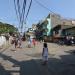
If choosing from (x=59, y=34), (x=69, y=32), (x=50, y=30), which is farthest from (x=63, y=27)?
(x=50, y=30)

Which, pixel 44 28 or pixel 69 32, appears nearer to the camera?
pixel 69 32

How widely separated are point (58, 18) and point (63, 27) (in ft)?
70.1

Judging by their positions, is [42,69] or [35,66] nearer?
[42,69]

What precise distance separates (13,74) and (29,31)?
379 feet

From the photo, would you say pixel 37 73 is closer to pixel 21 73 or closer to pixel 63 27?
pixel 21 73

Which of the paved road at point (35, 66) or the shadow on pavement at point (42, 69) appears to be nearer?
the shadow on pavement at point (42, 69)

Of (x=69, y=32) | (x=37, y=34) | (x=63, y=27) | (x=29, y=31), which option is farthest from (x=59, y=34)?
(x=29, y=31)

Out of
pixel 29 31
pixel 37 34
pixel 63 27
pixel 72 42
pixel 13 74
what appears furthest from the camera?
pixel 29 31

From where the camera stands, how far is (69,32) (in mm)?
63188

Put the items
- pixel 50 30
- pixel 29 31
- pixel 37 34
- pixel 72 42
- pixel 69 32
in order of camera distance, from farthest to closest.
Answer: pixel 29 31 → pixel 37 34 → pixel 50 30 → pixel 69 32 → pixel 72 42

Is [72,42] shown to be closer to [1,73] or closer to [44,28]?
[1,73]

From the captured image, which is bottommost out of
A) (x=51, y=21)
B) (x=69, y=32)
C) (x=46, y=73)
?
(x=46, y=73)

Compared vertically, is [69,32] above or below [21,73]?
above

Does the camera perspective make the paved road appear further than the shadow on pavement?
Yes
